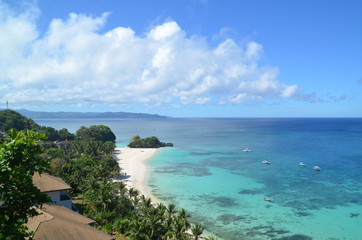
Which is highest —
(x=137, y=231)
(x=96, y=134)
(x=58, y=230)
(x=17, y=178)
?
(x=17, y=178)

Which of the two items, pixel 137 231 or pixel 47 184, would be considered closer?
pixel 47 184

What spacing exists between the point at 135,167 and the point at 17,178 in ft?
201

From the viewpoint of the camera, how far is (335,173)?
204ft

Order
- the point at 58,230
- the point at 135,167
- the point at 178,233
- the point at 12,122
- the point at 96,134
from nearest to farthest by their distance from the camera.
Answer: the point at 58,230 → the point at 178,233 → the point at 135,167 → the point at 12,122 → the point at 96,134

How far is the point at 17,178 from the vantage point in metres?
7.30

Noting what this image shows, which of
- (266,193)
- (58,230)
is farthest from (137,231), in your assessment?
(266,193)

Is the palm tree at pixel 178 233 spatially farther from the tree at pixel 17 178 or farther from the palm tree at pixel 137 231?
the tree at pixel 17 178

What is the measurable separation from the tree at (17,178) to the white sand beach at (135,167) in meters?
36.1

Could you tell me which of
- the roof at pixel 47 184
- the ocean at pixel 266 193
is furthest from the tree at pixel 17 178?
the ocean at pixel 266 193

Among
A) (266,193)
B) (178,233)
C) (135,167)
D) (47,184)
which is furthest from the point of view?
(135,167)

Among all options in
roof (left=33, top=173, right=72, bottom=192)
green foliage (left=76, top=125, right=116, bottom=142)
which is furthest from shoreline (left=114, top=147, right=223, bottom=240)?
green foliage (left=76, top=125, right=116, bottom=142)

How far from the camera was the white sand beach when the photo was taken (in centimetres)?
5009

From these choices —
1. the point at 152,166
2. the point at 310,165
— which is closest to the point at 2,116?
the point at 152,166

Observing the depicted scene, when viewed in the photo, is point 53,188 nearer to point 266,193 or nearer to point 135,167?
point 266,193
